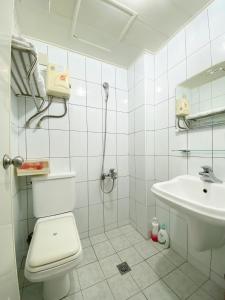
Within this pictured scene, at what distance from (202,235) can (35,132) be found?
5.43 ft

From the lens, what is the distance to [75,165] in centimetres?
156

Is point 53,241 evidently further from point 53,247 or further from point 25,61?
point 25,61

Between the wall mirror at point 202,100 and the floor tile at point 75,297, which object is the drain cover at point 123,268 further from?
the wall mirror at point 202,100

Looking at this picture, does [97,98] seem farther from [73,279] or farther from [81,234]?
[73,279]

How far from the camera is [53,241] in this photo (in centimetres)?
92

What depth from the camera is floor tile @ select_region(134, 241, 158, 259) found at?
1.33 m

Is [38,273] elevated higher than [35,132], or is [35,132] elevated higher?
[35,132]

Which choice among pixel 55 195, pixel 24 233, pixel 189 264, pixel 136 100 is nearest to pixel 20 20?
pixel 136 100

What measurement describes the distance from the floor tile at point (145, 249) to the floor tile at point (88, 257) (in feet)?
1.50

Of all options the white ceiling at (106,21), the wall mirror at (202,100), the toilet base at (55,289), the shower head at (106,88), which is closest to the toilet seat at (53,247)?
the toilet base at (55,289)

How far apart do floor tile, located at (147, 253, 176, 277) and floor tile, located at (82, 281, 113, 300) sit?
438 mm

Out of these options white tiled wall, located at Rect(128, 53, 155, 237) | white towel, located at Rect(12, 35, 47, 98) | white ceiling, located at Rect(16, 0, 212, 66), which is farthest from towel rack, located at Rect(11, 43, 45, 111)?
white tiled wall, located at Rect(128, 53, 155, 237)

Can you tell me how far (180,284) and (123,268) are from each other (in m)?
0.46

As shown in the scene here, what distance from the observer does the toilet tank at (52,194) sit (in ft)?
4.01
